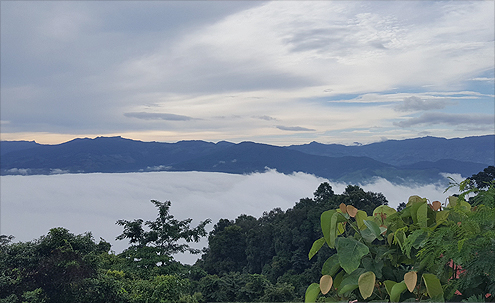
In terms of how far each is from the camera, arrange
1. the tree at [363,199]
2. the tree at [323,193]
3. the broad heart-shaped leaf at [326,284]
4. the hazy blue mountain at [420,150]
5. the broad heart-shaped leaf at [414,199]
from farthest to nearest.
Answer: the hazy blue mountain at [420,150] < the tree at [323,193] < the tree at [363,199] < the broad heart-shaped leaf at [414,199] < the broad heart-shaped leaf at [326,284]

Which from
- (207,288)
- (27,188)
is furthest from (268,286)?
(27,188)

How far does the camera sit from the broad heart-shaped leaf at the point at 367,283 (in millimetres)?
798

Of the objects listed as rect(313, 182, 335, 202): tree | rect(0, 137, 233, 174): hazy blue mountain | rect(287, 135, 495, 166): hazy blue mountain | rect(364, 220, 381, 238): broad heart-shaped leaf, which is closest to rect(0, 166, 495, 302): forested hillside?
rect(364, 220, 381, 238): broad heart-shaped leaf

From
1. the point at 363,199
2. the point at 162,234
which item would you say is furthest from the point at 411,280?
the point at 363,199

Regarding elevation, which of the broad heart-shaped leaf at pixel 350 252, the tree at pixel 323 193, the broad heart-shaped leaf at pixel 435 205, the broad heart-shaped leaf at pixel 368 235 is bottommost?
the tree at pixel 323 193

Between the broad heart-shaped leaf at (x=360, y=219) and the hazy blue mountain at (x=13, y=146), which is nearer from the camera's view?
the broad heart-shaped leaf at (x=360, y=219)

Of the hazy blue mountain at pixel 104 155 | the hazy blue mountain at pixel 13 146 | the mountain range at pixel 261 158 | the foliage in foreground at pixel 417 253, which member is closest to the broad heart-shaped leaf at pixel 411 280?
the foliage in foreground at pixel 417 253

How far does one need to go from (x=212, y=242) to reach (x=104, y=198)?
6037cm

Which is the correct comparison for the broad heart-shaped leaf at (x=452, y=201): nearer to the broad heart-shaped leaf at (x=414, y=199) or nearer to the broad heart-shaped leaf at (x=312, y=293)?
the broad heart-shaped leaf at (x=414, y=199)

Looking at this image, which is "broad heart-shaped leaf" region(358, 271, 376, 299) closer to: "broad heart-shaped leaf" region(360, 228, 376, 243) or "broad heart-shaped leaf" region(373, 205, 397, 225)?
"broad heart-shaped leaf" region(360, 228, 376, 243)

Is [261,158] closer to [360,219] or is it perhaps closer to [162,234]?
[162,234]

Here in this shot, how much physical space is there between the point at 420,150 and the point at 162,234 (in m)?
150

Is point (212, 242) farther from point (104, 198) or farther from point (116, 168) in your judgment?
point (116, 168)

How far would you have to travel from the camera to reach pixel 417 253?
81cm
